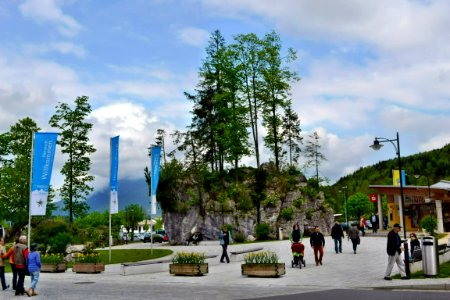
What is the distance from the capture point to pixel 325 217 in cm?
5162

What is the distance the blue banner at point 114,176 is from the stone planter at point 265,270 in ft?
39.1

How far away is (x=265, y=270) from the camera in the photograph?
66.4 feet

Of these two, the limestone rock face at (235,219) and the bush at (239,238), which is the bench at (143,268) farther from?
the limestone rock face at (235,219)

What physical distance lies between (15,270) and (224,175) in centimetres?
3628

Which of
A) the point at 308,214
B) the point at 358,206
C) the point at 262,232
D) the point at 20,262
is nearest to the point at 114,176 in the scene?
the point at 20,262

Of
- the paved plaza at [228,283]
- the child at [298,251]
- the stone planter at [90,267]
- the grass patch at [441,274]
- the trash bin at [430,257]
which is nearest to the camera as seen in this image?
the paved plaza at [228,283]

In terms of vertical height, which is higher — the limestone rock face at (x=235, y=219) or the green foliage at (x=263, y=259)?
the limestone rock face at (x=235, y=219)

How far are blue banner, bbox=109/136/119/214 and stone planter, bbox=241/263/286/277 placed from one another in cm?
1192

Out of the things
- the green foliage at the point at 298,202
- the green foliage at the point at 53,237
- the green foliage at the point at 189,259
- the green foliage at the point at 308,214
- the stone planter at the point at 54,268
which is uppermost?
the green foliage at the point at 298,202

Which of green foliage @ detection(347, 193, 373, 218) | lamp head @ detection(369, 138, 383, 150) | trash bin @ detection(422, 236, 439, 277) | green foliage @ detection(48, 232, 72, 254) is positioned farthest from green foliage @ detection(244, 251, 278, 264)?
green foliage @ detection(347, 193, 373, 218)

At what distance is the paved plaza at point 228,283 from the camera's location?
15.6 metres

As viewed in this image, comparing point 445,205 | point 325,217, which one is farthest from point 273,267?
point 445,205

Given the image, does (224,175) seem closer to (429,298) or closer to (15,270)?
(15,270)

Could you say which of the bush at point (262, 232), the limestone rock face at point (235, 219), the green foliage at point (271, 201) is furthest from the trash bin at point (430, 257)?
the green foliage at point (271, 201)
